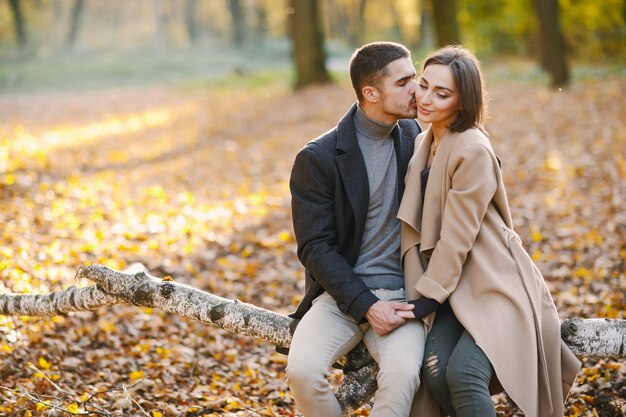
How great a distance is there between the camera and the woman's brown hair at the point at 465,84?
3.18 metres

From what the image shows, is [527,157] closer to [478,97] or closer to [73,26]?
[478,97]

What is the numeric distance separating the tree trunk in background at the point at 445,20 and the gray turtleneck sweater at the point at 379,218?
1248 centimetres

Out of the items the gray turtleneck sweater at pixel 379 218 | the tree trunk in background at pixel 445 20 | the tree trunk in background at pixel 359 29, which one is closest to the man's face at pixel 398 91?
the gray turtleneck sweater at pixel 379 218

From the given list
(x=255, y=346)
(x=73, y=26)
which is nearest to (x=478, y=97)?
(x=255, y=346)

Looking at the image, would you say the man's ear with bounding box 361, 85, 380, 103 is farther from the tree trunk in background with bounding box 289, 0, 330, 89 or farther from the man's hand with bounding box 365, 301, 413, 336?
the tree trunk in background with bounding box 289, 0, 330, 89

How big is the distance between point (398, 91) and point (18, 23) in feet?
127

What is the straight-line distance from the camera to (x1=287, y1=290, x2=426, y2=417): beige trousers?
3.00 meters

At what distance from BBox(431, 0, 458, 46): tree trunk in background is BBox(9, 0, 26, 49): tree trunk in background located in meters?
29.3

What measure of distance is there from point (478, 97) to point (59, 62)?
38.0 metres

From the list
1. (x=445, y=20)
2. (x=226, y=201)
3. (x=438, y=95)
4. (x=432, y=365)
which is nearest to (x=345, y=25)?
(x=445, y=20)

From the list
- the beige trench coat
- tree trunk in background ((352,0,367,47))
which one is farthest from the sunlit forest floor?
tree trunk in background ((352,0,367,47))

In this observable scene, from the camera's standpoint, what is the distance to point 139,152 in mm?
14328

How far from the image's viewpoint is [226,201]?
10.0 meters

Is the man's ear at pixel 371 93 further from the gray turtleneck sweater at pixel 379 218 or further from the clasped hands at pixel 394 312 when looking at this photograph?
the clasped hands at pixel 394 312
